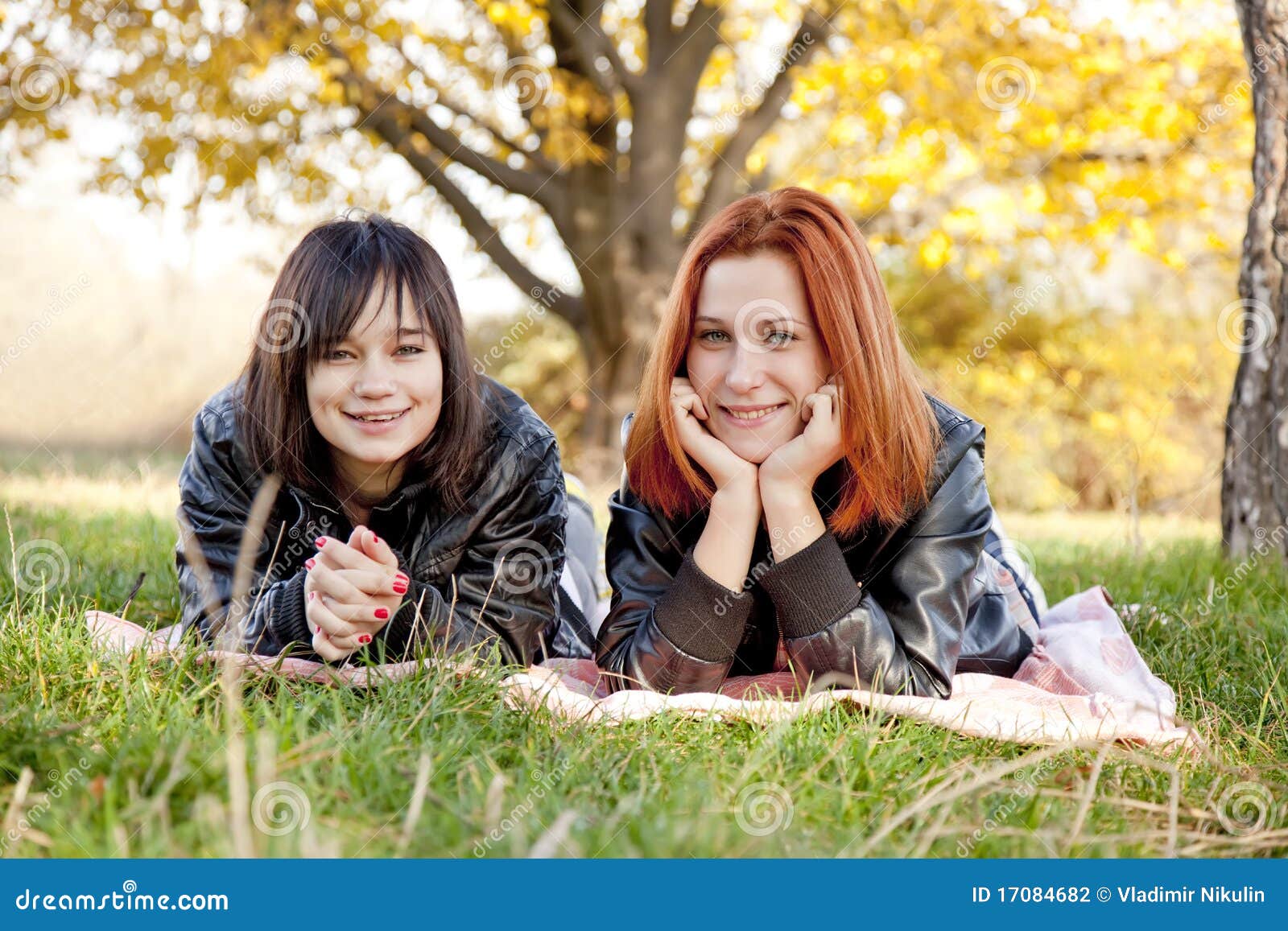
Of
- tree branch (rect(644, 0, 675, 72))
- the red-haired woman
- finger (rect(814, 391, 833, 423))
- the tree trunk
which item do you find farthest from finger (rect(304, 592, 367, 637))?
tree branch (rect(644, 0, 675, 72))

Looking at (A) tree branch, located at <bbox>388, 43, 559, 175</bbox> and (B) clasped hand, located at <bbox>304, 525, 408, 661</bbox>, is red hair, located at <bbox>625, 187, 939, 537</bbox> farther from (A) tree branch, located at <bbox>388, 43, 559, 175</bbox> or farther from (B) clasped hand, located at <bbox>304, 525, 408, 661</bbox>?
(A) tree branch, located at <bbox>388, 43, 559, 175</bbox>

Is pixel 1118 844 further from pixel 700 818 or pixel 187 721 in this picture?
pixel 187 721

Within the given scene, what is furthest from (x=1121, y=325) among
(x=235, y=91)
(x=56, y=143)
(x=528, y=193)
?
(x=56, y=143)

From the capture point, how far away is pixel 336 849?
4.42 feet

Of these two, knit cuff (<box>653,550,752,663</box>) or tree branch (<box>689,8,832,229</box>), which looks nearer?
knit cuff (<box>653,550,752,663</box>)

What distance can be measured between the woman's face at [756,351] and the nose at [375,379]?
673 millimetres

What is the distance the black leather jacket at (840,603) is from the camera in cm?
229

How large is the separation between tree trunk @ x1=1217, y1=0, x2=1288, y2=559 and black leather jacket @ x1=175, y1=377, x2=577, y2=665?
2.44 meters

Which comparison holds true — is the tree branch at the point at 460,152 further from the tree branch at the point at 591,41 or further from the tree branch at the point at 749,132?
the tree branch at the point at 749,132

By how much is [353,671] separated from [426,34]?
650 centimetres

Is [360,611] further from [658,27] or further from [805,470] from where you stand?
[658,27]

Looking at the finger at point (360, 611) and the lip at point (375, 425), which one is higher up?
the lip at point (375, 425)

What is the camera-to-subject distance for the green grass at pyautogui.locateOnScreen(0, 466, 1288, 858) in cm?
145

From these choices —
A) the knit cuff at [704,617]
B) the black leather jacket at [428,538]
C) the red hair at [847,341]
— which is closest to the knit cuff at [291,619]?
the black leather jacket at [428,538]
